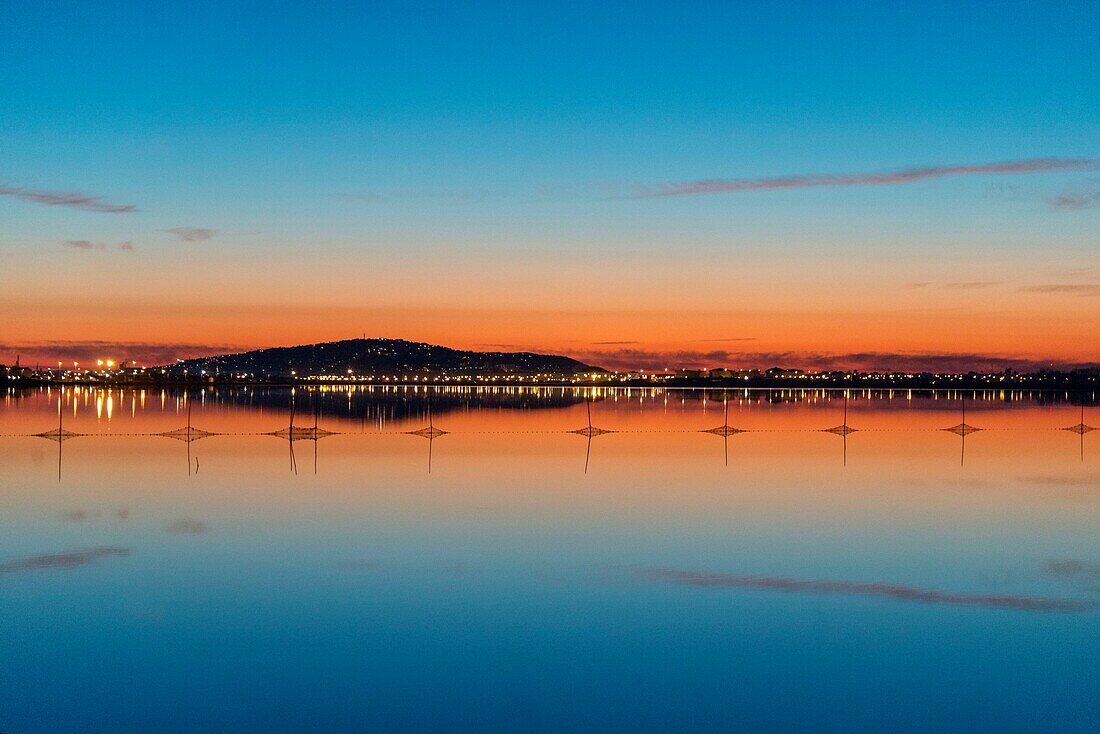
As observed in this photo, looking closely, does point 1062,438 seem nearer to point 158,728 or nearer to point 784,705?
point 784,705

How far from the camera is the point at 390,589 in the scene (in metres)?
12.2

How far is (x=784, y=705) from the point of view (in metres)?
8.49

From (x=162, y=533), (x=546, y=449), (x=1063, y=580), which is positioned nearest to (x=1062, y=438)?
(x=546, y=449)

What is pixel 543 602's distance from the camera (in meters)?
11.7

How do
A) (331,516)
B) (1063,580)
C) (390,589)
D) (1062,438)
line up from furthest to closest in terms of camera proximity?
(1062,438)
(331,516)
(1063,580)
(390,589)

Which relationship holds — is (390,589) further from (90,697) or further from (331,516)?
(331,516)

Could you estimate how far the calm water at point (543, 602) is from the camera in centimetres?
841

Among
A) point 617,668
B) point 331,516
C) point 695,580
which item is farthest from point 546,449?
point 617,668

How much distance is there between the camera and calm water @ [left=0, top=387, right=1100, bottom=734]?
841cm

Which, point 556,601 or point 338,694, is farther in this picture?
point 556,601

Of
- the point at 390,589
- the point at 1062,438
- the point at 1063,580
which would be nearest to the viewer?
the point at 390,589

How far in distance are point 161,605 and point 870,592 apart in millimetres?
8072

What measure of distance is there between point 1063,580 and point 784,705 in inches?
253

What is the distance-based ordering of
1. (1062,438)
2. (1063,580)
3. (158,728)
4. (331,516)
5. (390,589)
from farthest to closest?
(1062,438), (331,516), (1063,580), (390,589), (158,728)
